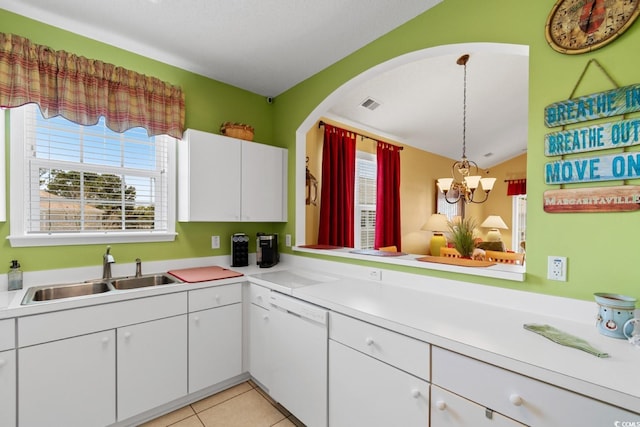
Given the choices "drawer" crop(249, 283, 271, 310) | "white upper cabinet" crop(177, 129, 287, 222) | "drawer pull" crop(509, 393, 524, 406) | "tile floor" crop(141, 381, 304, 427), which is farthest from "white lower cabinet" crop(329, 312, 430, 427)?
"white upper cabinet" crop(177, 129, 287, 222)

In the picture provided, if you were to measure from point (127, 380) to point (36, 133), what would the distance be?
5.73 ft

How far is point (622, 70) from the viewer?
1.16 meters

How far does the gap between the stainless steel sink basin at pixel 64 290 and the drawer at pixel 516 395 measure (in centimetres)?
213

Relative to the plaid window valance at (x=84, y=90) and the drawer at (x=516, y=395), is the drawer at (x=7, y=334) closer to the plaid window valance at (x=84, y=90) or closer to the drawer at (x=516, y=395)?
the plaid window valance at (x=84, y=90)

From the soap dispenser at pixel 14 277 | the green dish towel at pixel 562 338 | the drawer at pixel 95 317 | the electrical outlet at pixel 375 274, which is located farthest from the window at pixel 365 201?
the soap dispenser at pixel 14 277

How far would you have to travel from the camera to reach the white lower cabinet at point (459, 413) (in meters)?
0.98

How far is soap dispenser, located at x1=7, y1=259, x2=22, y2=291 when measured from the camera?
5.76 ft

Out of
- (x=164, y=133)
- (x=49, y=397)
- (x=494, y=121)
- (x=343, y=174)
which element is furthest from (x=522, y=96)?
(x=49, y=397)

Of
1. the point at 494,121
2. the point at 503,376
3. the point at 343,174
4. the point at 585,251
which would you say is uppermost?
the point at 494,121

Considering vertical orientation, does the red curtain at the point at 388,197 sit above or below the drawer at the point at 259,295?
above

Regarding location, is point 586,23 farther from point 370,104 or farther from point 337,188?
point 337,188

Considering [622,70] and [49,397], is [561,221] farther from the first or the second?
[49,397]

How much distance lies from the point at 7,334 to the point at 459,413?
2143 mm

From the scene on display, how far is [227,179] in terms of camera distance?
2508 mm
